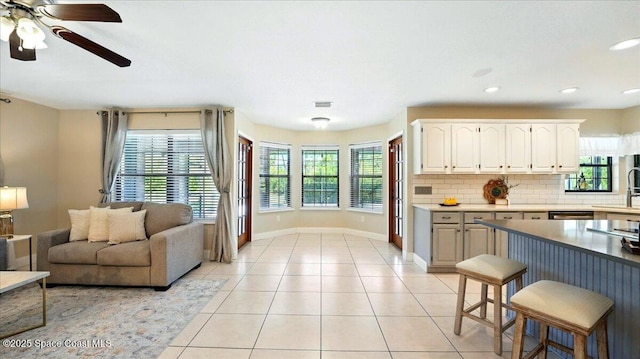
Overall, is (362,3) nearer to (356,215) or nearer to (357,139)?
(357,139)

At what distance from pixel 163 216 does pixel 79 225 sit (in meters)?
0.97

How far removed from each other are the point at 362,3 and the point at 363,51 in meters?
0.71

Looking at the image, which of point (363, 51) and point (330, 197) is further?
point (330, 197)

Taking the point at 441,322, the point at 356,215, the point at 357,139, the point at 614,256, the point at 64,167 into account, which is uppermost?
the point at 357,139

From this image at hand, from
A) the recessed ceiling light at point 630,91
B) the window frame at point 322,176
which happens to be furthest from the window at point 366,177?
the recessed ceiling light at point 630,91

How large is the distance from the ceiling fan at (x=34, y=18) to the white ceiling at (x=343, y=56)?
0.34 metres

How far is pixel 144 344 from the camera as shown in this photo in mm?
2256

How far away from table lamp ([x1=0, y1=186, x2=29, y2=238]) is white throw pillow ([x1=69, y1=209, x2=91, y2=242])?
55 cm

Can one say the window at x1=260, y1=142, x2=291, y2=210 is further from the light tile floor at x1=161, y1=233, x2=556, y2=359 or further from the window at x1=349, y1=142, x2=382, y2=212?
the light tile floor at x1=161, y1=233, x2=556, y2=359

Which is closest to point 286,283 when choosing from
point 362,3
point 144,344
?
point 144,344

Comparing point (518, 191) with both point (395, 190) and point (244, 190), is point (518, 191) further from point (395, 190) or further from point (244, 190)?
point (244, 190)

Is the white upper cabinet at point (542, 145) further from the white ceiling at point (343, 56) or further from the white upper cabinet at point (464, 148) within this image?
the white upper cabinet at point (464, 148)

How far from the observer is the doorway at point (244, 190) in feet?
17.5

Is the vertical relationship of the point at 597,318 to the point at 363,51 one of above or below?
below
